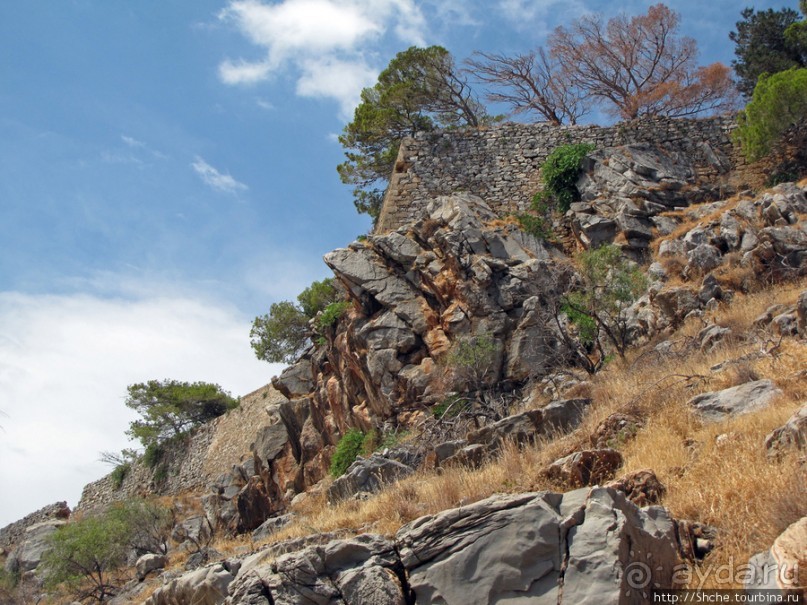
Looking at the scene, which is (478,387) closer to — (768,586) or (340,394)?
(340,394)

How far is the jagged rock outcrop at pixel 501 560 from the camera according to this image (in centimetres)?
465

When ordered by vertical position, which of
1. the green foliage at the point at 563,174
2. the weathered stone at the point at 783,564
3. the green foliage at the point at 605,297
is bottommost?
the weathered stone at the point at 783,564

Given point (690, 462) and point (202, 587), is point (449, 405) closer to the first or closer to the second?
point (202, 587)

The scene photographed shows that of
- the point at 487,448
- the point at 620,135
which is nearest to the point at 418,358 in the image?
the point at 487,448

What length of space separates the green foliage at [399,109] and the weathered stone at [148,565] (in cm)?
1135

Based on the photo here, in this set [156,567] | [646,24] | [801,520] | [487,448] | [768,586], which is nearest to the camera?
[768,586]

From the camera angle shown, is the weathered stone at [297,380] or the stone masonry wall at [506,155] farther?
the stone masonry wall at [506,155]

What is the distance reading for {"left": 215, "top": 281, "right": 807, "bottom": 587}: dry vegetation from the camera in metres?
5.07

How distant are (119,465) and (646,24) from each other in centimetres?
2469

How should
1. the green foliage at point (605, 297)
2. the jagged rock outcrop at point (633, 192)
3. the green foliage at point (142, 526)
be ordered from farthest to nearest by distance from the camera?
the green foliage at point (142, 526) → the jagged rock outcrop at point (633, 192) → the green foliage at point (605, 297)

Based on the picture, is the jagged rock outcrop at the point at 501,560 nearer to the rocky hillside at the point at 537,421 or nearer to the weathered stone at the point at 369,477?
the rocky hillside at the point at 537,421

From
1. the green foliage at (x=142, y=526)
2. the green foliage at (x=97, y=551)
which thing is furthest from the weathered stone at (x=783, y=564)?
the green foliage at (x=142, y=526)

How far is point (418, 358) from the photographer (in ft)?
49.3

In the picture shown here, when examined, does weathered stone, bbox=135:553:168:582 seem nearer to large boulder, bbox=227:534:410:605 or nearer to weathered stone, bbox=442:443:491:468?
weathered stone, bbox=442:443:491:468
